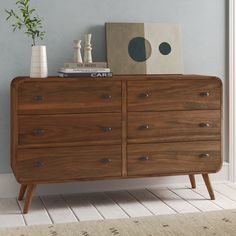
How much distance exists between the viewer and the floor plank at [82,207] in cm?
334

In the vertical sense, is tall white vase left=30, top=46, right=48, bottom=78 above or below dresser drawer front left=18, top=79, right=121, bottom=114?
above

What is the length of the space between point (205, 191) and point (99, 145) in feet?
2.87

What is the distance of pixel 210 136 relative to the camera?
366 cm

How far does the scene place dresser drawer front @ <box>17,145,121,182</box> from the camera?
337cm

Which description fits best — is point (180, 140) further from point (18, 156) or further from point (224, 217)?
point (18, 156)

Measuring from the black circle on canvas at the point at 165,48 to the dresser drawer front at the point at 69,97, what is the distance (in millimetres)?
583

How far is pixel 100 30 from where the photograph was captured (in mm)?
3830

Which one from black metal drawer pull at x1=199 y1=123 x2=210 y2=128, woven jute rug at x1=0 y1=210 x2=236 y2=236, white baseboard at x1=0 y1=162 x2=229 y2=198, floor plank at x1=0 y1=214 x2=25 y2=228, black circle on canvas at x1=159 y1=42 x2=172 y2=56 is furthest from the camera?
black circle on canvas at x1=159 y1=42 x2=172 y2=56

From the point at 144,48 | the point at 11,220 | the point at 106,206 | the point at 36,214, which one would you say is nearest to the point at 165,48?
the point at 144,48

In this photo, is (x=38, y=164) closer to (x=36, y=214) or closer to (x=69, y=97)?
(x=36, y=214)

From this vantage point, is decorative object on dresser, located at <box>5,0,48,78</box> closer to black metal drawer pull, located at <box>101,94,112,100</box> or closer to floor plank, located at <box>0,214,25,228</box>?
black metal drawer pull, located at <box>101,94,112,100</box>

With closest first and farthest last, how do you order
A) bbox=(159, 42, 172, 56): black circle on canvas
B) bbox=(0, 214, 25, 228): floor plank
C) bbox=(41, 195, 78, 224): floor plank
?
bbox=(0, 214, 25, 228): floor plank → bbox=(41, 195, 78, 224): floor plank → bbox=(159, 42, 172, 56): black circle on canvas

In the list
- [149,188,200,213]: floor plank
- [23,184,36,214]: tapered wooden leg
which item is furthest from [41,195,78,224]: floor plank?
[149,188,200,213]: floor plank

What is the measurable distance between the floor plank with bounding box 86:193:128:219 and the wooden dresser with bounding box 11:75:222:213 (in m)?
0.19
